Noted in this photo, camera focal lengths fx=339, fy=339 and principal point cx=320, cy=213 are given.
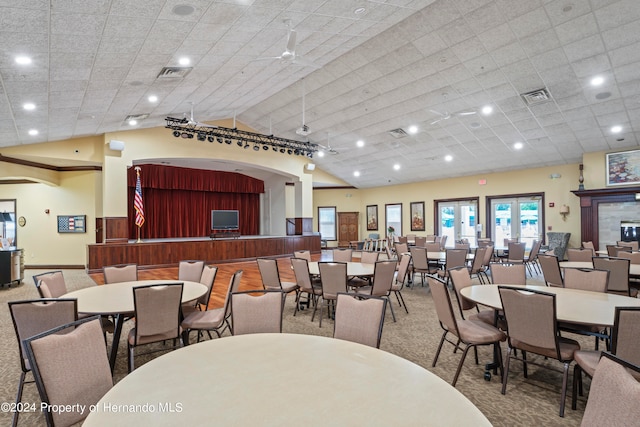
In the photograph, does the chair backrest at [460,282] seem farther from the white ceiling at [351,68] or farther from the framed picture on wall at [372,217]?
the framed picture on wall at [372,217]

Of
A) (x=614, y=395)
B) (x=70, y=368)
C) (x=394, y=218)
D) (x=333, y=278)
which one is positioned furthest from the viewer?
(x=394, y=218)

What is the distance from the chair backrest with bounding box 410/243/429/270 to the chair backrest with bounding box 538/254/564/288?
6.50 feet

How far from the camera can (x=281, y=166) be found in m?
13.1

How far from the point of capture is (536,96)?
24.4 feet

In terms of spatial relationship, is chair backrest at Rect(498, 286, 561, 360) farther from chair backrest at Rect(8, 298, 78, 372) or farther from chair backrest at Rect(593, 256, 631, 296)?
chair backrest at Rect(8, 298, 78, 372)

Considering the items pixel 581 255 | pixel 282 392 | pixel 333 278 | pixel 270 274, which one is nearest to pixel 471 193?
pixel 581 255

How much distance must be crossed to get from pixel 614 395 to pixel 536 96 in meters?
7.86

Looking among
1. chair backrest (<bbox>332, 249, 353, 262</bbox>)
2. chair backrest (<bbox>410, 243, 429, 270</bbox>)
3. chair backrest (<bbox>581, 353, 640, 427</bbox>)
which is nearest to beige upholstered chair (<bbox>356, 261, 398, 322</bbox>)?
chair backrest (<bbox>332, 249, 353, 262</bbox>)

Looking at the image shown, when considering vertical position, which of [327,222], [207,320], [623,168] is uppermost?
[623,168]

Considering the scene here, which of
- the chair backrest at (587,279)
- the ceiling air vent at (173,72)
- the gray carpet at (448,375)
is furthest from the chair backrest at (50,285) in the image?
the chair backrest at (587,279)

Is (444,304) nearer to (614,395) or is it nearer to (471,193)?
(614,395)

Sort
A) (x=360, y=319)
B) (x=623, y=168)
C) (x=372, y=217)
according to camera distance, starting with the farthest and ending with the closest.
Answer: (x=372, y=217) < (x=623, y=168) < (x=360, y=319)

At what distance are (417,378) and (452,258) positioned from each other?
17.1 ft

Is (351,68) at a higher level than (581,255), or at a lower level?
higher
